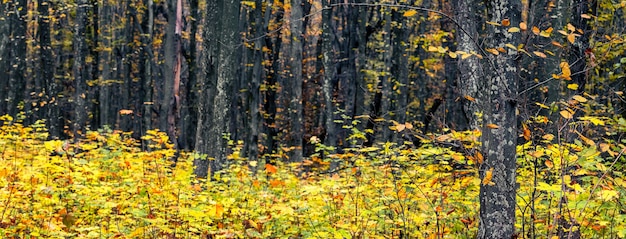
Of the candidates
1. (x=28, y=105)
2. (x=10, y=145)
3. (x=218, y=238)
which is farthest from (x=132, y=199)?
(x=28, y=105)

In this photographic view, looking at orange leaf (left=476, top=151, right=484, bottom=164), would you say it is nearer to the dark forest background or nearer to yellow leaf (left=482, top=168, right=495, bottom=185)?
yellow leaf (left=482, top=168, right=495, bottom=185)

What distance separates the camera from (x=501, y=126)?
5.16m

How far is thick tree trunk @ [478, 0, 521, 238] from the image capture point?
5.14 metres

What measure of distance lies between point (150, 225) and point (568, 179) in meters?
5.11

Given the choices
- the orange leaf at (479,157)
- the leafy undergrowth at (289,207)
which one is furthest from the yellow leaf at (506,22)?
the leafy undergrowth at (289,207)

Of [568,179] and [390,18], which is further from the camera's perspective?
[390,18]

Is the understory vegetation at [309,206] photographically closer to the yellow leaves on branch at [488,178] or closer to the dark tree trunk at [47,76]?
the yellow leaves on branch at [488,178]

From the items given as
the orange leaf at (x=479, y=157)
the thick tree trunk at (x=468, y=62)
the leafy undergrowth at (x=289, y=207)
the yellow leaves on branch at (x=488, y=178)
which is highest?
the thick tree trunk at (x=468, y=62)

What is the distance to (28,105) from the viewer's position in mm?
29656

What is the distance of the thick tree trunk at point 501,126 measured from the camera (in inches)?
202

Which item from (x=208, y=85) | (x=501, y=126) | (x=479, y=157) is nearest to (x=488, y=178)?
(x=479, y=157)

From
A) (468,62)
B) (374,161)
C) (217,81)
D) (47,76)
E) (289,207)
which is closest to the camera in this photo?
(289,207)

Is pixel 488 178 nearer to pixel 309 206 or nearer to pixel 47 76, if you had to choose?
pixel 309 206

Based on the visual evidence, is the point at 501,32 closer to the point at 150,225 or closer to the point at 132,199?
the point at 150,225
